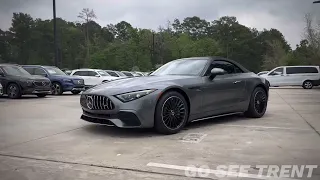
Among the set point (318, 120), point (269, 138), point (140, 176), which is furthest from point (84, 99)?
point (318, 120)

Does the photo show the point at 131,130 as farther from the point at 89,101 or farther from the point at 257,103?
the point at 257,103

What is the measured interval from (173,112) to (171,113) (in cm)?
5

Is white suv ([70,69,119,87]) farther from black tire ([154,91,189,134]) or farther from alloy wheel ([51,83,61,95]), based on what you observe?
black tire ([154,91,189,134])

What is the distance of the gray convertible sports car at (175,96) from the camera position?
17.8ft

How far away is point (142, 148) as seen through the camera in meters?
4.72

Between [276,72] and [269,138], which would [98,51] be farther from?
[269,138]

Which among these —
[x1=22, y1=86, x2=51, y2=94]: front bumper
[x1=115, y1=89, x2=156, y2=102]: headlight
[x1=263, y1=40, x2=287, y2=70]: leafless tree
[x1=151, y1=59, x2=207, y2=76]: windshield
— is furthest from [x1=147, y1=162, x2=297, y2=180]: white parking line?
[x1=263, y1=40, x2=287, y2=70]: leafless tree

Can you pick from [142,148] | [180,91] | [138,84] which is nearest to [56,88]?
[138,84]

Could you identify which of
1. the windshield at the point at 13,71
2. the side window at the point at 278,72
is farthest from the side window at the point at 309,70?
the windshield at the point at 13,71

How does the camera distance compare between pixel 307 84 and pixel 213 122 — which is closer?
pixel 213 122

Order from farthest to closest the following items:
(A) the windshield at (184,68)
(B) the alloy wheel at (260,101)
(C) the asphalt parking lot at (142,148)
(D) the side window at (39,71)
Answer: (D) the side window at (39,71) → (B) the alloy wheel at (260,101) → (A) the windshield at (184,68) → (C) the asphalt parking lot at (142,148)

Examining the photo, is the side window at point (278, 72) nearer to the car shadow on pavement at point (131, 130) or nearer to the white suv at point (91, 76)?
the white suv at point (91, 76)

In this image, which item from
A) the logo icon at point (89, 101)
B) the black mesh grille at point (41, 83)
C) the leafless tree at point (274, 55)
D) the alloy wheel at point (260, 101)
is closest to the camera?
the logo icon at point (89, 101)

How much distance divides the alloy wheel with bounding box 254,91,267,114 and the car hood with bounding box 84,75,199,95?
1986mm
